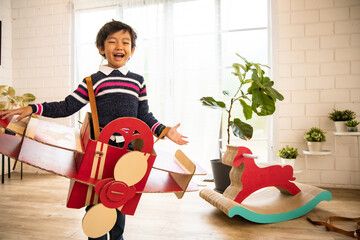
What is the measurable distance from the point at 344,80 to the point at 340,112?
1.24 ft

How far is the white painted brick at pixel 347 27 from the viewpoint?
9.14ft

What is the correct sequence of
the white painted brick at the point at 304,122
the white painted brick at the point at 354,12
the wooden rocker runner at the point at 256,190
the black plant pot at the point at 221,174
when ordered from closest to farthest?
1. the wooden rocker runner at the point at 256,190
2. the black plant pot at the point at 221,174
3. the white painted brick at the point at 354,12
4. the white painted brick at the point at 304,122

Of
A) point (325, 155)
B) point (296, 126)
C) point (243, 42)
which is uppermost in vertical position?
point (243, 42)

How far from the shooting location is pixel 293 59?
116 inches

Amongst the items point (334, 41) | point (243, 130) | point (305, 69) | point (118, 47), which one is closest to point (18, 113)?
point (118, 47)

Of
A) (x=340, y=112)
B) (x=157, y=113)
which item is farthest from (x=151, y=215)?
(x=340, y=112)

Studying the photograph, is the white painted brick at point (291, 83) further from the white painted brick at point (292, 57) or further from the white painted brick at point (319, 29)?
the white painted brick at point (319, 29)

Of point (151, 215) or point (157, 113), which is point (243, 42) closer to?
point (157, 113)

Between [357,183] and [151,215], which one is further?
[357,183]

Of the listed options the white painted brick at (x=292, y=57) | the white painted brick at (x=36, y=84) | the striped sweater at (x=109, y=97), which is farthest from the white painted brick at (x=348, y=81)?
the white painted brick at (x=36, y=84)

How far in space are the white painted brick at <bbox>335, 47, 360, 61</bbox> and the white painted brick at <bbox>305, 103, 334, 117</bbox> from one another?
49 centimetres

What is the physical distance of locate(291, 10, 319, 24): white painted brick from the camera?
2.88 meters

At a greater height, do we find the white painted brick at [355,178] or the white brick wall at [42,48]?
the white brick wall at [42,48]

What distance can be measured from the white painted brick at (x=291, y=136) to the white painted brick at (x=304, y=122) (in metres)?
0.05
